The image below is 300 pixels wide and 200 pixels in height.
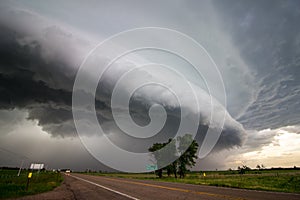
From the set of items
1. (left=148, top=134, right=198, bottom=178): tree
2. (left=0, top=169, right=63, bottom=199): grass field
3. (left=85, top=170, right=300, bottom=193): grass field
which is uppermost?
(left=148, top=134, right=198, bottom=178): tree

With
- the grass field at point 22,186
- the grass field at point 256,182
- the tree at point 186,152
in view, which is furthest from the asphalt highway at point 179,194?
the tree at point 186,152

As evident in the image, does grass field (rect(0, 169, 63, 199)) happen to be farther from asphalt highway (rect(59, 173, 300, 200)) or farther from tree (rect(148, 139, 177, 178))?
tree (rect(148, 139, 177, 178))

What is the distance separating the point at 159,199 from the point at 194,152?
4520cm

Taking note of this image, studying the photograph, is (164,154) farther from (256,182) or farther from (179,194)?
(179,194)

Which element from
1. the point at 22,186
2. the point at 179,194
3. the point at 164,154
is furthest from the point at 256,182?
the point at 164,154

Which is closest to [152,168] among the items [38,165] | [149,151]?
[149,151]

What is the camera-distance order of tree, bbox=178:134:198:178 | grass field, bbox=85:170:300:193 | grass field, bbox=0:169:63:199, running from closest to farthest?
grass field, bbox=0:169:63:199 → grass field, bbox=85:170:300:193 → tree, bbox=178:134:198:178

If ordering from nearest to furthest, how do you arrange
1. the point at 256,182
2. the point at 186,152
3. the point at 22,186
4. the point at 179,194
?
the point at 179,194 → the point at 22,186 → the point at 256,182 → the point at 186,152

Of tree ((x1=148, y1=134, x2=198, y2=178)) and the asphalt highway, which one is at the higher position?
tree ((x1=148, y1=134, x2=198, y2=178))

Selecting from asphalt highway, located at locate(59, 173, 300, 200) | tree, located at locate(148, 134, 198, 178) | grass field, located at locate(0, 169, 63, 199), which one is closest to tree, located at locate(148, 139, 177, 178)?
tree, located at locate(148, 134, 198, 178)

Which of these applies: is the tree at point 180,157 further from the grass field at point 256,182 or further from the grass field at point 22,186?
the grass field at point 22,186

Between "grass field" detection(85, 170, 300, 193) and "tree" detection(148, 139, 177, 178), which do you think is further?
"tree" detection(148, 139, 177, 178)

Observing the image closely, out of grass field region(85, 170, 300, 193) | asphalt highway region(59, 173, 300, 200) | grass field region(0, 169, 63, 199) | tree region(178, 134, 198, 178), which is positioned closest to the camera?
asphalt highway region(59, 173, 300, 200)

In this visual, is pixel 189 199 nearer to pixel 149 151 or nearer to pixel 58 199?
pixel 58 199
